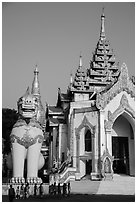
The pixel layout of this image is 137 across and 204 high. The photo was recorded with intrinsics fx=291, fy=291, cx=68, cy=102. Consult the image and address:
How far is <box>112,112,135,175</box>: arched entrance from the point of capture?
18.8m

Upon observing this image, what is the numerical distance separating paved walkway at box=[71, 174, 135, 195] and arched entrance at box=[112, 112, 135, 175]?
10.5ft

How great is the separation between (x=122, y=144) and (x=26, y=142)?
392 inches

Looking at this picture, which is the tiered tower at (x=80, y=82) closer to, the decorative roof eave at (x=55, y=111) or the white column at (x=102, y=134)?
the decorative roof eave at (x=55, y=111)

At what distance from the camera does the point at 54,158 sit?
19312 millimetres

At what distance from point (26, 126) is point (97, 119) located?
692cm

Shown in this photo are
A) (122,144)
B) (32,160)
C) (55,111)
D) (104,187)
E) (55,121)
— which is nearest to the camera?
(32,160)

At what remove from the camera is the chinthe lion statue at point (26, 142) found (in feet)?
35.1

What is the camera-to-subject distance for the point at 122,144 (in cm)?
1925

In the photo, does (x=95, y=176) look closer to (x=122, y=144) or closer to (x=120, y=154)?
(x=120, y=154)

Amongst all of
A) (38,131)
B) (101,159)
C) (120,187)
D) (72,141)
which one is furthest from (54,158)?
(38,131)

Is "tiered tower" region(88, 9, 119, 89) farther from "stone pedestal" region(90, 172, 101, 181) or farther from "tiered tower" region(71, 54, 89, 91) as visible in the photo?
"stone pedestal" region(90, 172, 101, 181)

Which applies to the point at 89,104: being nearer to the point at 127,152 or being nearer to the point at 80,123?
the point at 80,123

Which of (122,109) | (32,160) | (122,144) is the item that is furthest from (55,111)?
(32,160)

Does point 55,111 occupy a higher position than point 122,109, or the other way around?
point 55,111
